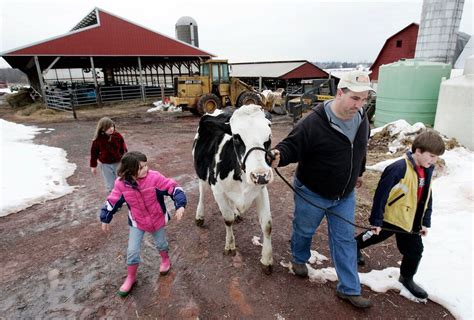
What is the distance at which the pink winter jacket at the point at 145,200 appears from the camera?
250 cm

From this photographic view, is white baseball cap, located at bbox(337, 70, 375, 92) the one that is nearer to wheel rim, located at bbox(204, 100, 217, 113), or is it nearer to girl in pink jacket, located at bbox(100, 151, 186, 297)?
girl in pink jacket, located at bbox(100, 151, 186, 297)

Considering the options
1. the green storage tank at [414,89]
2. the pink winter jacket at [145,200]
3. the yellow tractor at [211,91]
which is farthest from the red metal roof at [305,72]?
the pink winter jacket at [145,200]

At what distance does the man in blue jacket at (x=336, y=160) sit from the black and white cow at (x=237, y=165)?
7.4 inches

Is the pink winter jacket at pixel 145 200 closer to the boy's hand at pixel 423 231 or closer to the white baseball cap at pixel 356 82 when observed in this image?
the white baseball cap at pixel 356 82

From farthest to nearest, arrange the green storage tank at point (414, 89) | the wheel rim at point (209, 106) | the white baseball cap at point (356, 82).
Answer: the wheel rim at point (209, 106)
the green storage tank at point (414, 89)
the white baseball cap at point (356, 82)

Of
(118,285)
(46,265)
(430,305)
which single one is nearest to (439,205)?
(430,305)

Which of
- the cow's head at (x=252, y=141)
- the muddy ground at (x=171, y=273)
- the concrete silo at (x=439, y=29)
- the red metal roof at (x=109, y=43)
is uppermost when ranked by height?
the red metal roof at (x=109, y=43)

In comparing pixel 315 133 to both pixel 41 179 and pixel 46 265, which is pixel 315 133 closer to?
pixel 46 265

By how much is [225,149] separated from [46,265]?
93.5 inches

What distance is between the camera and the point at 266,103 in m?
14.4

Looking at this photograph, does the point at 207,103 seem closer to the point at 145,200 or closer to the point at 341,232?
the point at 145,200

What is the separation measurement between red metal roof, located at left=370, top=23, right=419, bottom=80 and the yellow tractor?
1350 centimetres

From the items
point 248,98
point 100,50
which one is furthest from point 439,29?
point 100,50

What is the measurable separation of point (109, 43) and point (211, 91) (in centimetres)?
818
